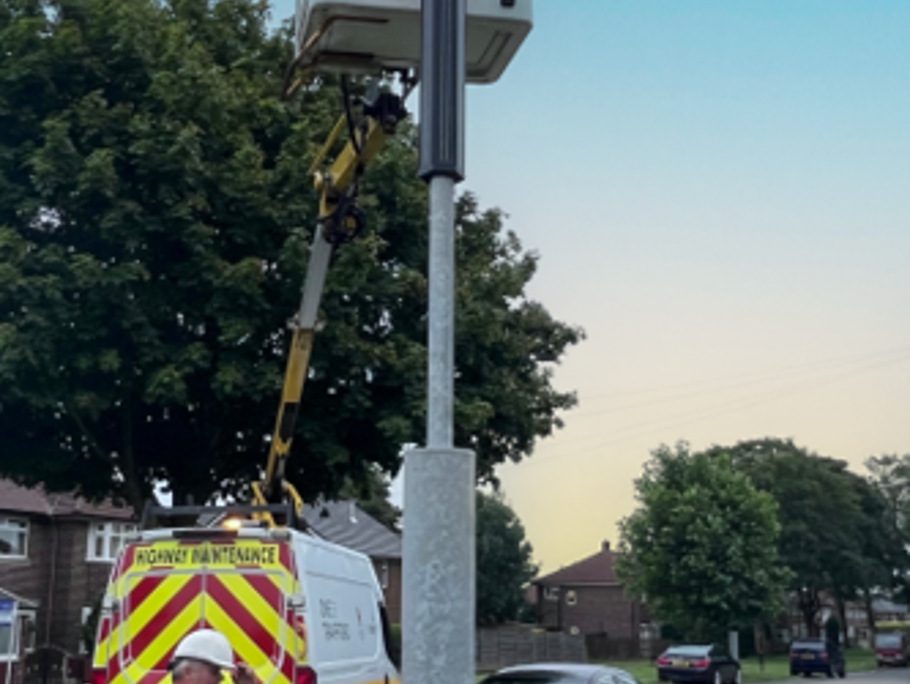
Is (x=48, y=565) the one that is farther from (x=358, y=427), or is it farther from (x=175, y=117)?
(x=175, y=117)

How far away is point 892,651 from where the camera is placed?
62969 mm

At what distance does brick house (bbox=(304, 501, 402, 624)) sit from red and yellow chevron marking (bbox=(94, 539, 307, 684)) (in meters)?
44.1

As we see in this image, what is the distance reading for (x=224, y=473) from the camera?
2094 cm

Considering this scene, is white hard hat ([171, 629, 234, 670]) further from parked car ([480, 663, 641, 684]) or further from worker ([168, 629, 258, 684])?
parked car ([480, 663, 641, 684])

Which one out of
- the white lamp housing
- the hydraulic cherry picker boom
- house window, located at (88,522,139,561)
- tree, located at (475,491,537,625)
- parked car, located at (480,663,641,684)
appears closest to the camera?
the white lamp housing

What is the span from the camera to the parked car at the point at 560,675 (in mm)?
12719

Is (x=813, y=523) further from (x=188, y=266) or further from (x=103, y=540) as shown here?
(x=188, y=266)

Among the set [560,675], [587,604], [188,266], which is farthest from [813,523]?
[560,675]

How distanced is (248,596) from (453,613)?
6.58 metres

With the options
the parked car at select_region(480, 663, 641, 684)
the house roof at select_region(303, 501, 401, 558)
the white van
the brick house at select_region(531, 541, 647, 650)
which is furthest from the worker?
the brick house at select_region(531, 541, 647, 650)

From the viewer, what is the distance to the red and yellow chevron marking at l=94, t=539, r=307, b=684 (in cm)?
1000

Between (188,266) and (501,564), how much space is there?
199ft

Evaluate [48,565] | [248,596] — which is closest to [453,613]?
[248,596]

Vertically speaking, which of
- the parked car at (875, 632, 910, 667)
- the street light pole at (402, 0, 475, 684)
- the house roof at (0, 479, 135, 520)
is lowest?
the parked car at (875, 632, 910, 667)
